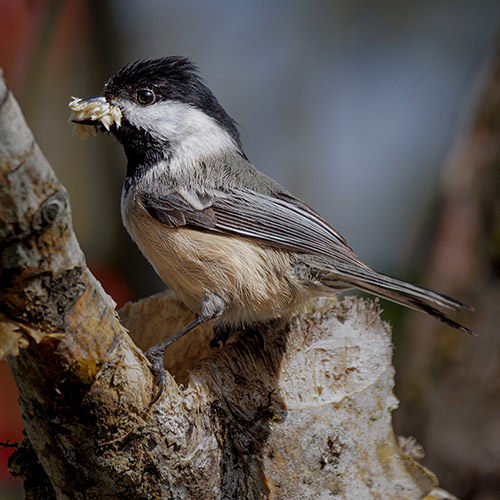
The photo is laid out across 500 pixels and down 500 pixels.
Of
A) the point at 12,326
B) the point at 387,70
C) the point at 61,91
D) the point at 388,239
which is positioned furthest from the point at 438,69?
the point at 12,326

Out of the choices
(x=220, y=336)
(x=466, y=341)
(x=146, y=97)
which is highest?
(x=146, y=97)

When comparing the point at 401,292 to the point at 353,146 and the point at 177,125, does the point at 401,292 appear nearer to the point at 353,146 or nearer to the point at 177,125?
the point at 177,125

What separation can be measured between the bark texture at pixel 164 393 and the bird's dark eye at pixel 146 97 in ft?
2.58

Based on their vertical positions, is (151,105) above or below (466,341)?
above

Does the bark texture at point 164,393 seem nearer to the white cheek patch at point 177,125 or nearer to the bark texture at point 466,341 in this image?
the white cheek patch at point 177,125

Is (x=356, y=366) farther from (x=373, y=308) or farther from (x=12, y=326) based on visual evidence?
(x=12, y=326)

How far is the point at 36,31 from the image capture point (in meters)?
3.24

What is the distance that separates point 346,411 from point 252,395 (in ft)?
1.00

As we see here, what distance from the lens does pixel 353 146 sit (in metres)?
5.93

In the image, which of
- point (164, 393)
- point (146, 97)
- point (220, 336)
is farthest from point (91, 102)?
point (164, 393)

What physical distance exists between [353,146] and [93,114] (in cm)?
430

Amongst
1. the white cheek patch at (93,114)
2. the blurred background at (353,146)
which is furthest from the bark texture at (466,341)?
the white cheek patch at (93,114)

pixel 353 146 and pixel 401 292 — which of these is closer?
pixel 401 292

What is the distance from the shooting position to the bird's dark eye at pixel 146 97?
2051mm
